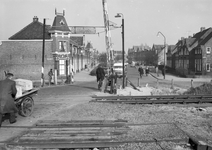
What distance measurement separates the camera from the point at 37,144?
6.16m

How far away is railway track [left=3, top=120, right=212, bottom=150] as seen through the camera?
6.14 meters

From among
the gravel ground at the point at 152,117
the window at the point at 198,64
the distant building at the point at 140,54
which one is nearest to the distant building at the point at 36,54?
the gravel ground at the point at 152,117

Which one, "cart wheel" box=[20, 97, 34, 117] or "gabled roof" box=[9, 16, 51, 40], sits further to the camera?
"gabled roof" box=[9, 16, 51, 40]

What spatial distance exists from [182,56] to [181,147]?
54.2 m

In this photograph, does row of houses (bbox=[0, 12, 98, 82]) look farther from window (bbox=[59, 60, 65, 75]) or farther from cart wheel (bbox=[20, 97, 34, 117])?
cart wheel (bbox=[20, 97, 34, 117])

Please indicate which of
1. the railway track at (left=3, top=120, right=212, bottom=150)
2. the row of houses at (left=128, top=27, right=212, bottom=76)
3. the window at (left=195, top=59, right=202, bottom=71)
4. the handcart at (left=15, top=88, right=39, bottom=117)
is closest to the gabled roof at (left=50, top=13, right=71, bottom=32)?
the row of houses at (left=128, top=27, right=212, bottom=76)

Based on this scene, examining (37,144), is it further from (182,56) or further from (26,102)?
(182,56)

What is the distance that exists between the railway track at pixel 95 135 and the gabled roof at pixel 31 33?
3008cm

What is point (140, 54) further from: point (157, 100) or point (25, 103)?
point (25, 103)

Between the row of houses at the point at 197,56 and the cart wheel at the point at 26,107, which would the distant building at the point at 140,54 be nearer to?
the row of houses at the point at 197,56

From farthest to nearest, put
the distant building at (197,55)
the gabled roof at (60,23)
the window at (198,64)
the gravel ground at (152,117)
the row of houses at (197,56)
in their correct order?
the window at (198,64) < the distant building at (197,55) < the row of houses at (197,56) < the gabled roof at (60,23) < the gravel ground at (152,117)

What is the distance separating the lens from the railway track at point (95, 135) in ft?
20.2

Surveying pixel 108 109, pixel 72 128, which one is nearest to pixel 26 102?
pixel 72 128

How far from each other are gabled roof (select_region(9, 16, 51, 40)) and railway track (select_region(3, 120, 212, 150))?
3008cm
